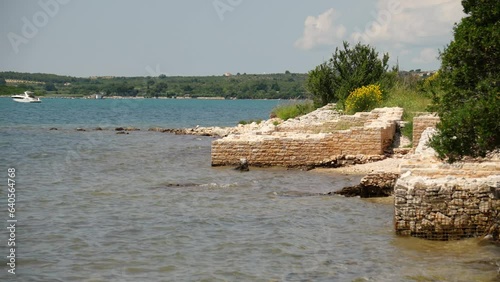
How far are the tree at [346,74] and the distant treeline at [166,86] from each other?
7673 cm

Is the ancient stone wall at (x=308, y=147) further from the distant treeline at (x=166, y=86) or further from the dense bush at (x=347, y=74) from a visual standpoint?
the distant treeline at (x=166, y=86)

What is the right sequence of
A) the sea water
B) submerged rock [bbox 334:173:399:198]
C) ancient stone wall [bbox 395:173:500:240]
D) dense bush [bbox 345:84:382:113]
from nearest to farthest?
the sea water, ancient stone wall [bbox 395:173:500:240], submerged rock [bbox 334:173:399:198], dense bush [bbox 345:84:382:113]

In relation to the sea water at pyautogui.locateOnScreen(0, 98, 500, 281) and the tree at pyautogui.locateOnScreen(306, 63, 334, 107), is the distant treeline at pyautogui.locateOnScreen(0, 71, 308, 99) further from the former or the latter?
the sea water at pyautogui.locateOnScreen(0, 98, 500, 281)

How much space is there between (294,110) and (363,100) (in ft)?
23.7

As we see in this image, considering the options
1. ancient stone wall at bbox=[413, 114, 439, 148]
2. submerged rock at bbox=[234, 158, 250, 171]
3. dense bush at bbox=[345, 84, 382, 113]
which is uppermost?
dense bush at bbox=[345, 84, 382, 113]

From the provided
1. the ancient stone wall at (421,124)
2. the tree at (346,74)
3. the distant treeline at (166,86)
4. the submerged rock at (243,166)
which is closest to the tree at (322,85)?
the tree at (346,74)

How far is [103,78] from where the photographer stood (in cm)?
14450

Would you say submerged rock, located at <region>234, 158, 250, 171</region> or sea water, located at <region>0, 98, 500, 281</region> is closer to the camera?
sea water, located at <region>0, 98, 500, 281</region>

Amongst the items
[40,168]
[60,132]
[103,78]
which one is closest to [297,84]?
[103,78]

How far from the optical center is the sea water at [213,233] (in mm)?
9711

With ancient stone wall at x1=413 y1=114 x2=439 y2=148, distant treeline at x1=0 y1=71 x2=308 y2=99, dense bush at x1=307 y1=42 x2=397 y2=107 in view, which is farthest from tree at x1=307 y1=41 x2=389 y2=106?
distant treeline at x1=0 y1=71 x2=308 y2=99

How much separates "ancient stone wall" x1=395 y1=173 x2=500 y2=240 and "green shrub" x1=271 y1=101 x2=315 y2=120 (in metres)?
23.0

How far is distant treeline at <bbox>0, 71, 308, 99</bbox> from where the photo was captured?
121 meters

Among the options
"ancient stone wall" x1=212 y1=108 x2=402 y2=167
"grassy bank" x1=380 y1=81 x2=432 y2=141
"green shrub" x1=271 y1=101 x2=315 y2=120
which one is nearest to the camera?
"ancient stone wall" x1=212 y1=108 x2=402 y2=167
